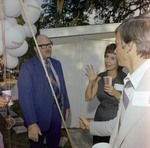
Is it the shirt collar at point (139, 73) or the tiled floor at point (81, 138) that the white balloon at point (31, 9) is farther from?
the tiled floor at point (81, 138)

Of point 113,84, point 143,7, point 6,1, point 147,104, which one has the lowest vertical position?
point 113,84

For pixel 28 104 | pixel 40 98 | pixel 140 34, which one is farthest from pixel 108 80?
pixel 140 34

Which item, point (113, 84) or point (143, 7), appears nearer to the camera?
point (113, 84)

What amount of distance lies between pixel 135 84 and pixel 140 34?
13.3 inches

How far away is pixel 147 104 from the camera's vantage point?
908 mm

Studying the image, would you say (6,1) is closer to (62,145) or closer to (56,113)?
(56,113)

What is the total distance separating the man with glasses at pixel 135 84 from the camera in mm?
911

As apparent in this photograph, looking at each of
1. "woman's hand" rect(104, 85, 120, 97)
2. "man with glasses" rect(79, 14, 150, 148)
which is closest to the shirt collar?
"man with glasses" rect(79, 14, 150, 148)

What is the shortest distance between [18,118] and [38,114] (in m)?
3.73

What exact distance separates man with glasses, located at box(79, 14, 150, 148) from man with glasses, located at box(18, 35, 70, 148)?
4.77 feet

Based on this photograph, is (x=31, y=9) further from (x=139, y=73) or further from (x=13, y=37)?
(x=139, y=73)

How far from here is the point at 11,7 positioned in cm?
277

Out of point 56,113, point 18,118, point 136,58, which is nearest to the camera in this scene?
point 136,58

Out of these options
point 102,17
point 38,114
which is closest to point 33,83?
point 38,114
